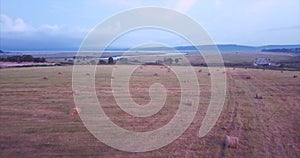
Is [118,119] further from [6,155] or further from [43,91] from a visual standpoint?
→ [43,91]

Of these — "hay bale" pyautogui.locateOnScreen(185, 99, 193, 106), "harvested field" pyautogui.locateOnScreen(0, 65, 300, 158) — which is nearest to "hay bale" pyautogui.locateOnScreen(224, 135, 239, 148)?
"harvested field" pyautogui.locateOnScreen(0, 65, 300, 158)

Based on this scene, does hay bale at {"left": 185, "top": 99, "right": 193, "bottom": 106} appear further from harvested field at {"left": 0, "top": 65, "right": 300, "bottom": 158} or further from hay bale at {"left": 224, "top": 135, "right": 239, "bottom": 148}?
hay bale at {"left": 224, "top": 135, "right": 239, "bottom": 148}

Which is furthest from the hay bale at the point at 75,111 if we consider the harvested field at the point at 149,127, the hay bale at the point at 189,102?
the hay bale at the point at 189,102

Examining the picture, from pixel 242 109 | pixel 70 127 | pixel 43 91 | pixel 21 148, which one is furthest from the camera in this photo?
pixel 43 91

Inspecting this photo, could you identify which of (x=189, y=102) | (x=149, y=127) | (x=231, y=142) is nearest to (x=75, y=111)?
(x=149, y=127)

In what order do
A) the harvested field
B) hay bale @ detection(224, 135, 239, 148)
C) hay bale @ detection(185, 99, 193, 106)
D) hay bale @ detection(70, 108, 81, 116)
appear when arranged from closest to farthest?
the harvested field, hay bale @ detection(224, 135, 239, 148), hay bale @ detection(70, 108, 81, 116), hay bale @ detection(185, 99, 193, 106)

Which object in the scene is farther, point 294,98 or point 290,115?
point 294,98

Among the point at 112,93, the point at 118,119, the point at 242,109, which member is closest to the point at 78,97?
the point at 112,93

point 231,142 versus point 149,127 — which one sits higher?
point 231,142

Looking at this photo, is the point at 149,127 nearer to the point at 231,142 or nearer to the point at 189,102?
the point at 231,142

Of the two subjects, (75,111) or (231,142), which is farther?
(75,111)

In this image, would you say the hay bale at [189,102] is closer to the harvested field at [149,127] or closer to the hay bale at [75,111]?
the harvested field at [149,127]
